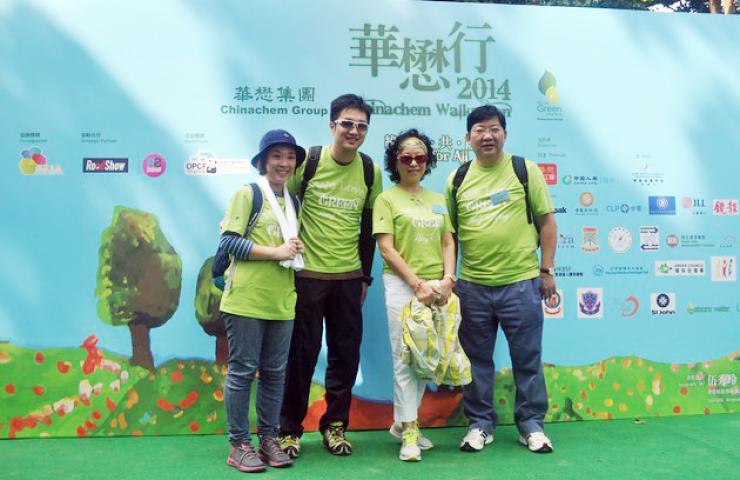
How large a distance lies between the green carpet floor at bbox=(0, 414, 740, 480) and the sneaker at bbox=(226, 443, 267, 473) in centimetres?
3

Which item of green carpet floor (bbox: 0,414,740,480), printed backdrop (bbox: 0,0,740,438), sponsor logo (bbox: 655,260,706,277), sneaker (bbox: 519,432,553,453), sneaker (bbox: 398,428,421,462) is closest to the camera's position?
green carpet floor (bbox: 0,414,740,480)

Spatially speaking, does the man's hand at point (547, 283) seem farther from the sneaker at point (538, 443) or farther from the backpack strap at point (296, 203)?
the backpack strap at point (296, 203)

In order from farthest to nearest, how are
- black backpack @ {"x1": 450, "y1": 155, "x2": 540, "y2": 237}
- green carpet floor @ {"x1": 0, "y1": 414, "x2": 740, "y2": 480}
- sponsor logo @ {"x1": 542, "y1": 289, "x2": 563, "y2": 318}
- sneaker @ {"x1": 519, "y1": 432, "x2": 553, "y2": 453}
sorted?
sponsor logo @ {"x1": 542, "y1": 289, "x2": 563, "y2": 318}, black backpack @ {"x1": 450, "y1": 155, "x2": 540, "y2": 237}, sneaker @ {"x1": 519, "y1": 432, "x2": 553, "y2": 453}, green carpet floor @ {"x1": 0, "y1": 414, "x2": 740, "y2": 480}

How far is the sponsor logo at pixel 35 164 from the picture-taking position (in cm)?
318

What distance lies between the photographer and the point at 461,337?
10.0 ft

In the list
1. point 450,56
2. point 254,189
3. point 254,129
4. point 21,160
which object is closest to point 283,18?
point 254,129

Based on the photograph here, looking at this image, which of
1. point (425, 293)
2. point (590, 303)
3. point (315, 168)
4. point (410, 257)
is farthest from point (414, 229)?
point (590, 303)

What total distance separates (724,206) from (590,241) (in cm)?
87

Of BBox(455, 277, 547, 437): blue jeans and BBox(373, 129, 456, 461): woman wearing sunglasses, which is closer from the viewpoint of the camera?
BBox(373, 129, 456, 461): woman wearing sunglasses

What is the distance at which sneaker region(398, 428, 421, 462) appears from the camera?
275 centimetres

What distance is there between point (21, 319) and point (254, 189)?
1496 mm

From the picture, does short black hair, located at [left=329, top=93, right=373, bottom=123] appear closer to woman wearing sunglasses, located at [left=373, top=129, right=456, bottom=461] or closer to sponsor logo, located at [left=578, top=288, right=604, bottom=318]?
woman wearing sunglasses, located at [left=373, top=129, right=456, bottom=461]

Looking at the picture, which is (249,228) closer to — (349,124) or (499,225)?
(349,124)

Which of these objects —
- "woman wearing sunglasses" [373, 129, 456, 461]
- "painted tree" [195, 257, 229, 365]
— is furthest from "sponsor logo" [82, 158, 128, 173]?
"woman wearing sunglasses" [373, 129, 456, 461]
